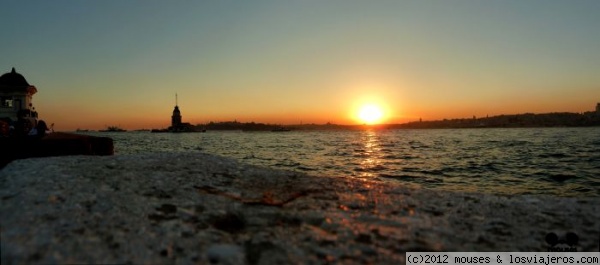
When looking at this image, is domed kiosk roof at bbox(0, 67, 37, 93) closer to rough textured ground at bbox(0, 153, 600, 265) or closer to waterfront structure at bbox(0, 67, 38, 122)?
waterfront structure at bbox(0, 67, 38, 122)

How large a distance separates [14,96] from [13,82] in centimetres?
185

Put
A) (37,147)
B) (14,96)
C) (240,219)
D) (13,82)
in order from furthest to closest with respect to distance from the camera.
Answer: (13,82), (14,96), (37,147), (240,219)

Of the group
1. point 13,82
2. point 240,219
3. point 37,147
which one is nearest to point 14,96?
point 13,82

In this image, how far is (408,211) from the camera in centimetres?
508

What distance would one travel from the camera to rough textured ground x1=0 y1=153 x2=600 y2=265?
3.45 metres

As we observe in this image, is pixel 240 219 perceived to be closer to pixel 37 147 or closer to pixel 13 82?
pixel 37 147

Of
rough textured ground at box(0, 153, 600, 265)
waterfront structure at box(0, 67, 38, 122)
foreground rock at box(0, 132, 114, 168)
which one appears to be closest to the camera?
rough textured ground at box(0, 153, 600, 265)

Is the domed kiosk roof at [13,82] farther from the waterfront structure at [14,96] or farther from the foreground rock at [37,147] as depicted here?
the foreground rock at [37,147]

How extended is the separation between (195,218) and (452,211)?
389cm

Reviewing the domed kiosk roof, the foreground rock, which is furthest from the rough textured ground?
the domed kiosk roof

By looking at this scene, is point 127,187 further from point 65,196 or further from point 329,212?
point 329,212

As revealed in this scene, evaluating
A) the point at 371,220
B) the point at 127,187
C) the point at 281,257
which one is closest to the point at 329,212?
the point at 371,220

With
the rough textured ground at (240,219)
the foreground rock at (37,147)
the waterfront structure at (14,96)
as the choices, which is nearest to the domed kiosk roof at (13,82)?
the waterfront structure at (14,96)

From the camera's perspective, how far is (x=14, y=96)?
120ft
